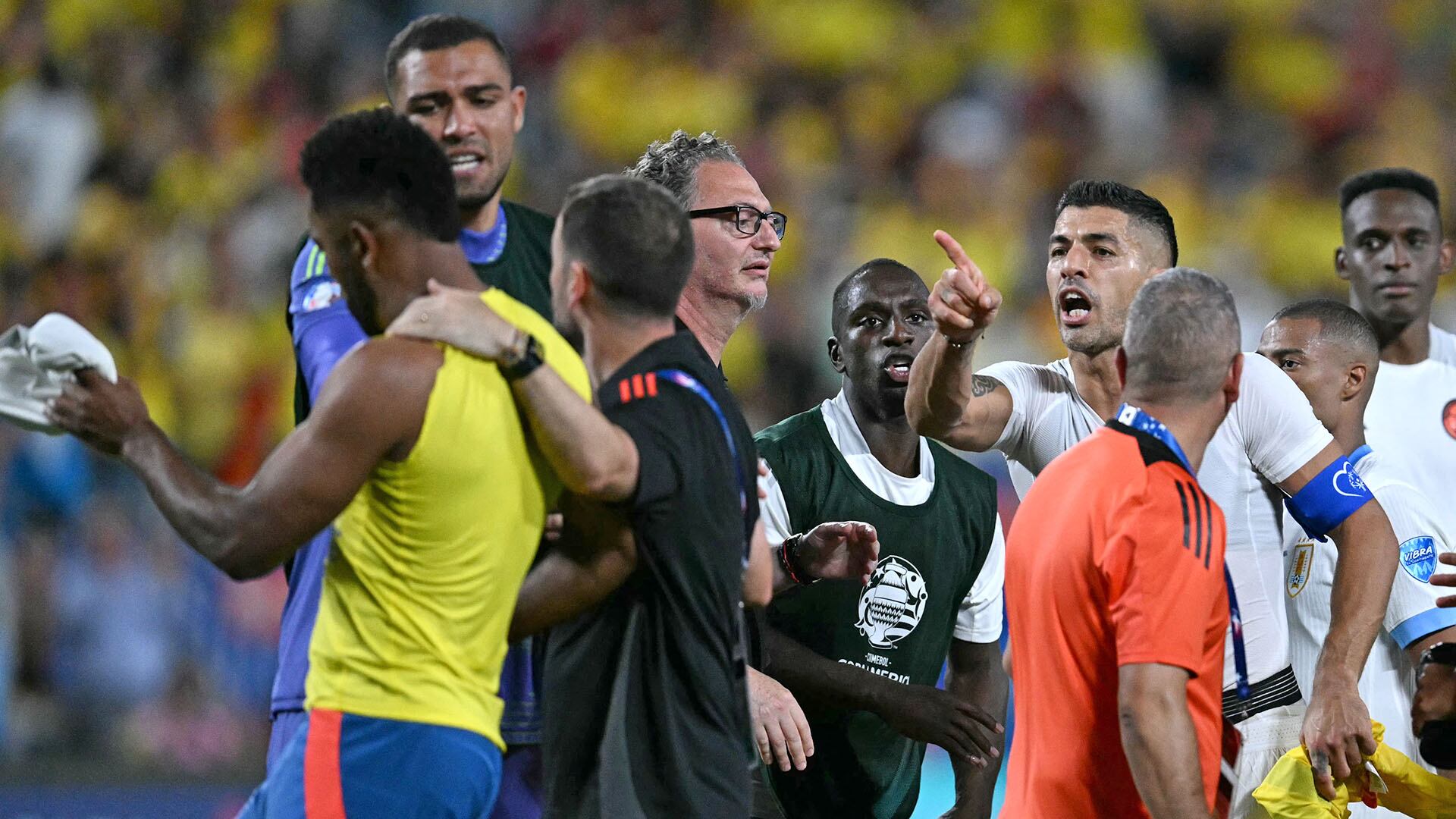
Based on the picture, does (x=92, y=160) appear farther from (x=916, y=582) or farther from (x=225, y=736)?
(x=916, y=582)

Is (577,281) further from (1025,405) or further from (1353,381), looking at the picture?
(1353,381)

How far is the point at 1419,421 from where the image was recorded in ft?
20.3

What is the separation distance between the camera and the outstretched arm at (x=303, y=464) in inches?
110

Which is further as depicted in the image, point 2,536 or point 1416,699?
point 2,536

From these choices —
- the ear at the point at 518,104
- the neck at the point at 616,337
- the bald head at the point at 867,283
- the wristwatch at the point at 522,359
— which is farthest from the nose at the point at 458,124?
the bald head at the point at 867,283

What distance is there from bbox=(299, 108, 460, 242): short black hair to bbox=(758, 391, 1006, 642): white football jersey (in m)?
A: 2.15

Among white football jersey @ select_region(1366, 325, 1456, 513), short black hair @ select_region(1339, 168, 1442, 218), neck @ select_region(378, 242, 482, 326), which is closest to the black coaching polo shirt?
neck @ select_region(378, 242, 482, 326)

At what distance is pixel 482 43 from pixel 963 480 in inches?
87.8

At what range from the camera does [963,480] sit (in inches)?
207

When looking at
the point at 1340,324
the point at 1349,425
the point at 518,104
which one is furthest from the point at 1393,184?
the point at 518,104

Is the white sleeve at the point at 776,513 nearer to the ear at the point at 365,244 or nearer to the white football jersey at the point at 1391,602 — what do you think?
the white football jersey at the point at 1391,602

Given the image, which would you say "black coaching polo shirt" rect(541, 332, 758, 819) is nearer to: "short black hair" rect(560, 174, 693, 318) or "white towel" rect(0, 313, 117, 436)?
"short black hair" rect(560, 174, 693, 318)

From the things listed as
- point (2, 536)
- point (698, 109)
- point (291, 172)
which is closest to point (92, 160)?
point (291, 172)

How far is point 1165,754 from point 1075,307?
1904 mm
